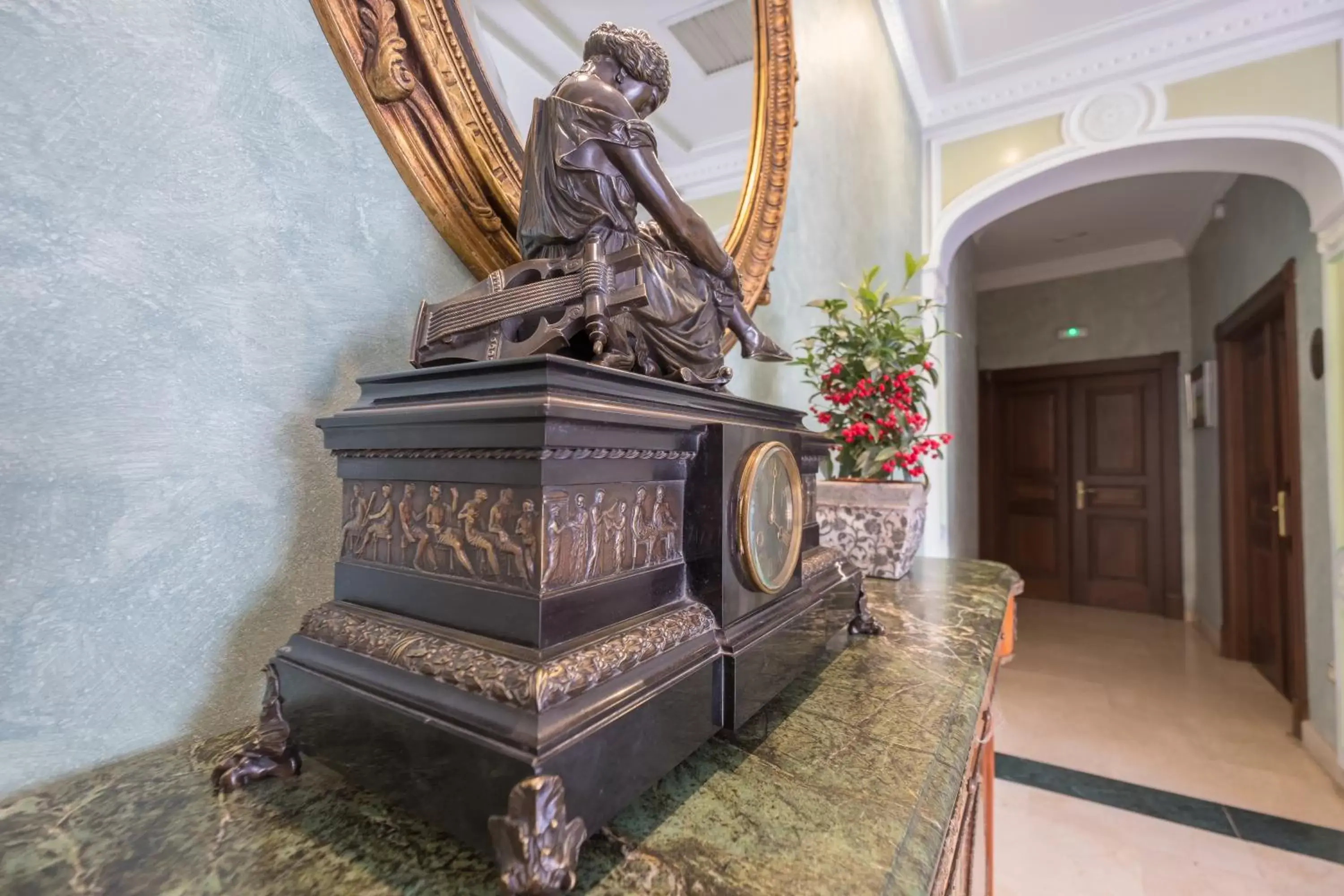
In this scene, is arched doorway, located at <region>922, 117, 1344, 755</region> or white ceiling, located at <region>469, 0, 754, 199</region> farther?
arched doorway, located at <region>922, 117, 1344, 755</region>

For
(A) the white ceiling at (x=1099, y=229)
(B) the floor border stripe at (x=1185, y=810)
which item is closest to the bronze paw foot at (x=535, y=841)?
(B) the floor border stripe at (x=1185, y=810)

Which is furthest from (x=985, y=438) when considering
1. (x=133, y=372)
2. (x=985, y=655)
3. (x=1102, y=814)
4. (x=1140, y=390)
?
(x=133, y=372)

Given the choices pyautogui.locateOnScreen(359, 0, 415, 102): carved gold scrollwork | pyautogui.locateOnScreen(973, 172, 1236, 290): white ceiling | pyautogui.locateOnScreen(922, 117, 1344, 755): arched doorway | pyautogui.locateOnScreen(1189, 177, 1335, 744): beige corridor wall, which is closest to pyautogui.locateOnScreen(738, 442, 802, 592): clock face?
pyautogui.locateOnScreen(359, 0, 415, 102): carved gold scrollwork

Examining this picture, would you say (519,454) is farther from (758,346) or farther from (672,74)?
(672,74)

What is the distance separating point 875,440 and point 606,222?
2.87 feet

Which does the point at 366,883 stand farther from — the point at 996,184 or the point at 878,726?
the point at 996,184

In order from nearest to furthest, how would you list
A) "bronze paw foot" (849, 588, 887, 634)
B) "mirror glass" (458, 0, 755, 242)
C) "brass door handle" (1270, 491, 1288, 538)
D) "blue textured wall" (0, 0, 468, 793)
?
1. "blue textured wall" (0, 0, 468, 793)
2. "mirror glass" (458, 0, 755, 242)
3. "bronze paw foot" (849, 588, 887, 634)
4. "brass door handle" (1270, 491, 1288, 538)

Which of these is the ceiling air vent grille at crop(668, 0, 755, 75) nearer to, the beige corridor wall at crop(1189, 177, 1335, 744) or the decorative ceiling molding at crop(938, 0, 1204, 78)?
the decorative ceiling molding at crop(938, 0, 1204, 78)

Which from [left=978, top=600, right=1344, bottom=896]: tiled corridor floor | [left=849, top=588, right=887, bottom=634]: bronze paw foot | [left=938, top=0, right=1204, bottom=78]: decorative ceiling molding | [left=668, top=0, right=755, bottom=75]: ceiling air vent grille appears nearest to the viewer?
[left=849, top=588, right=887, bottom=634]: bronze paw foot

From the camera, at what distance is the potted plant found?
1.17 metres

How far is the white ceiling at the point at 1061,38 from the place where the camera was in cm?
222

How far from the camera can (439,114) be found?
62 centimetres

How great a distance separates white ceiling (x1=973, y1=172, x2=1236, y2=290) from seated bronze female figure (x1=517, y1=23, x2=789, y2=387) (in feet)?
13.9

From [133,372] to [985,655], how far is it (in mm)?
954
